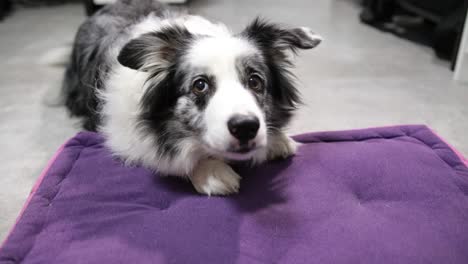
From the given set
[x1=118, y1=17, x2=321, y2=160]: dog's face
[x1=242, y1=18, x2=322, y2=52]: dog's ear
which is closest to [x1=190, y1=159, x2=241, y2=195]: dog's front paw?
[x1=118, y1=17, x2=321, y2=160]: dog's face

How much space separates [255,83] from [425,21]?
12.0ft

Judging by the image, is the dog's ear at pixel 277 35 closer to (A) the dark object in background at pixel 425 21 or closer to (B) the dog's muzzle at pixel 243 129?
(B) the dog's muzzle at pixel 243 129

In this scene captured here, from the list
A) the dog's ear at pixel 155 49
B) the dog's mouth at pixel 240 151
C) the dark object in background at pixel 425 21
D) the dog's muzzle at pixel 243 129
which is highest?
the dog's ear at pixel 155 49

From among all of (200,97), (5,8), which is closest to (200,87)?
(200,97)

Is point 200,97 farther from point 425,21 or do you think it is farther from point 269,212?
point 425,21

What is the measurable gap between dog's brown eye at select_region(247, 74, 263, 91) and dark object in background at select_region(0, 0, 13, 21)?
13.7 ft

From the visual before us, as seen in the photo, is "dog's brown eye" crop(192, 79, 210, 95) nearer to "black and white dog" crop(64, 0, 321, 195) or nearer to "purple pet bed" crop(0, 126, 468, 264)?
"black and white dog" crop(64, 0, 321, 195)

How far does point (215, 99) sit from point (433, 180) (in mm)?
1051

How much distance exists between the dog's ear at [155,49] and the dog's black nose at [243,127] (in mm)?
475

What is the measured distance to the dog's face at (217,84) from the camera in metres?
1.51

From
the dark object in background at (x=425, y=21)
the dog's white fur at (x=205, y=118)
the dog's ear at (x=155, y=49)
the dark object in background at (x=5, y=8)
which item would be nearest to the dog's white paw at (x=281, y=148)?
the dog's white fur at (x=205, y=118)

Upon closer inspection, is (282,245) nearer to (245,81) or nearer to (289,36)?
(245,81)

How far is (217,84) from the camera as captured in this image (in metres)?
1.62

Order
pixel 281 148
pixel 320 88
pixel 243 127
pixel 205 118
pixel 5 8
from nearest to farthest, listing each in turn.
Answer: pixel 243 127
pixel 205 118
pixel 281 148
pixel 320 88
pixel 5 8
